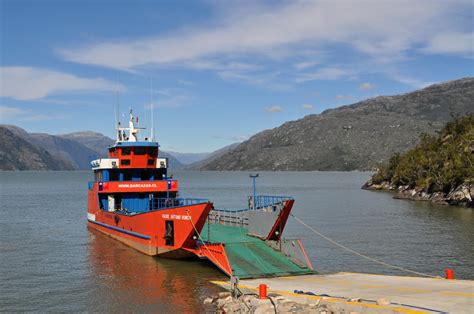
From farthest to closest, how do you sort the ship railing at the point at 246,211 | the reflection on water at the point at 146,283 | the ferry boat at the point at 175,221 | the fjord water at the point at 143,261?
the ship railing at the point at 246,211
the ferry boat at the point at 175,221
the fjord water at the point at 143,261
the reflection on water at the point at 146,283

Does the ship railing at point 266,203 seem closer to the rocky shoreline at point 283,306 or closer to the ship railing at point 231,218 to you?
the ship railing at point 231,218

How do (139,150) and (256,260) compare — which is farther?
(139,150)

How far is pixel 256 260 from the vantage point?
86.3 ft

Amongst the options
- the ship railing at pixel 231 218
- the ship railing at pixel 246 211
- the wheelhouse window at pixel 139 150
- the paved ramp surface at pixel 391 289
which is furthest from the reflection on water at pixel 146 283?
the wheelhouse window at pixel 139 150

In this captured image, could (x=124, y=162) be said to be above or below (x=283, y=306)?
above

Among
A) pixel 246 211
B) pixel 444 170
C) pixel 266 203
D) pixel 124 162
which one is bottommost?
pixel 246 211

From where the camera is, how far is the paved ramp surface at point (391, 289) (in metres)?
17.2

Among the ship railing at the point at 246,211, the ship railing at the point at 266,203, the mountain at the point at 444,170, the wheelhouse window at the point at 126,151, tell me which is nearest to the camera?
the ship railing at the point at 266,203

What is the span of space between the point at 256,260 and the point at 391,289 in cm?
789

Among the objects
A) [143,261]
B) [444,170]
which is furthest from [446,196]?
[143,261]

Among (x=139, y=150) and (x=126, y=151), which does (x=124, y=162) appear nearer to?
(x=126, y=151)

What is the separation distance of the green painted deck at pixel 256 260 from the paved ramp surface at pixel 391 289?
854 mm

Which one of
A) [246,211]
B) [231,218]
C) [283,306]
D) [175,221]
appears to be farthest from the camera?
[231,218]

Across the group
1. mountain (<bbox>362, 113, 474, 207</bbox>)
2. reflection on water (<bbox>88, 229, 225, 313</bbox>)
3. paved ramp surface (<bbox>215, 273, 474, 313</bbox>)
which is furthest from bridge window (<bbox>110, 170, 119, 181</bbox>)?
mountain (<bbox>362, 113, 474, 207</bbox>)
